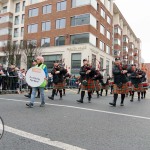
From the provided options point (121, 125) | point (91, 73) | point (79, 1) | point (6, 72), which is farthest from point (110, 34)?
point (121, 125)

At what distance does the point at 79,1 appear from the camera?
1340 inches

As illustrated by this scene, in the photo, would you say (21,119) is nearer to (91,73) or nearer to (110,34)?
(91,73)

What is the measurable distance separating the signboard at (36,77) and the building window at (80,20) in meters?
25.9

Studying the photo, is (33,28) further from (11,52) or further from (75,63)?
(75,63)

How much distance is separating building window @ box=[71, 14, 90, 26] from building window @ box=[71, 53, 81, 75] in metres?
4.61

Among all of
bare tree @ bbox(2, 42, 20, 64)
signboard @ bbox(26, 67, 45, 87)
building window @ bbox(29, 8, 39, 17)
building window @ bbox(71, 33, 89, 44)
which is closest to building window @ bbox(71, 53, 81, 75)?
building window @ bbox(71, 33, 89, 44)

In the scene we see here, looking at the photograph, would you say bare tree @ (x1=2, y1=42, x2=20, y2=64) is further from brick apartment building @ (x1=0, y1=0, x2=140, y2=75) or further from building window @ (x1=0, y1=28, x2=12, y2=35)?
building window @ (x1=0, y1=28, x2=12, y2=35)

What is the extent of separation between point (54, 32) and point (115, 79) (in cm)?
2822

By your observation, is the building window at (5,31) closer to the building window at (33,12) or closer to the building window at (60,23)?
the building window at (33,12)

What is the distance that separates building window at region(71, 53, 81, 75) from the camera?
32.8 meters

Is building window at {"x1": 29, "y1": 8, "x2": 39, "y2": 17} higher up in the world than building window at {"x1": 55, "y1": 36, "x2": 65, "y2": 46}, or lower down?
higher up

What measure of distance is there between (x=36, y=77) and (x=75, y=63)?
25.2 metres

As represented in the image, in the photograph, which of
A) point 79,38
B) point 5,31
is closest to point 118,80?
point 79,38

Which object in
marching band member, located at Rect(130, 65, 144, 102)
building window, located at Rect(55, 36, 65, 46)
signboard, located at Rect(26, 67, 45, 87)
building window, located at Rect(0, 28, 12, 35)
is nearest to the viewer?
signboard, located at Rect(26, 67, 45, 87)
